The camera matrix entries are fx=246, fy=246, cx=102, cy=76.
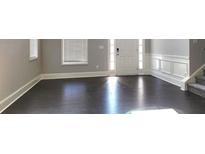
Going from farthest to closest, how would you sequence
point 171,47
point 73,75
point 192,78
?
point 73,75 < point 171,47 < point 192,78

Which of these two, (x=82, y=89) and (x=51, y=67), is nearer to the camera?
(x=82, y=89)

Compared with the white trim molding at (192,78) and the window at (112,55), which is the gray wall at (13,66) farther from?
the white trim molding at (192,78)

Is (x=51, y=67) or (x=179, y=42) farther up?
(x=179, y=42)

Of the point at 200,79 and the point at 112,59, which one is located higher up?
the point at 112,59

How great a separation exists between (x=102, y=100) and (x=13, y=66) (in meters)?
1.80

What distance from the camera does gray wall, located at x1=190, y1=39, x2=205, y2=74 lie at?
5645mm

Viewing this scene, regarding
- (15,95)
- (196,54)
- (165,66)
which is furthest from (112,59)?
(15,95)

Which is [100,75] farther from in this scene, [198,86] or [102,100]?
[198,86]

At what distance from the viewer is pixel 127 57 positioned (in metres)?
8.94
